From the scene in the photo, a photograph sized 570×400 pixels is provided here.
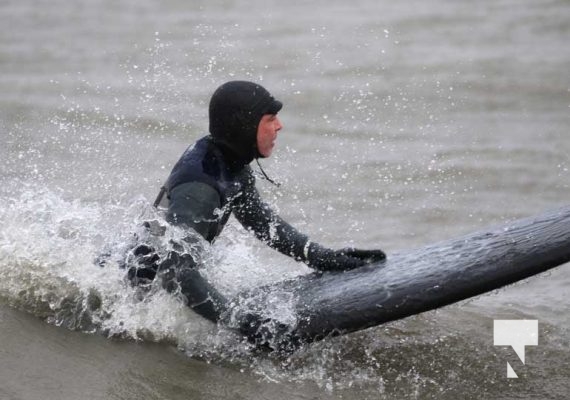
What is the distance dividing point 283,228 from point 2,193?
3.12m

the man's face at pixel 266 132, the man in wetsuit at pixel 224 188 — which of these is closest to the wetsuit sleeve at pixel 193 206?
the man in wetsuit at pixel 224 188

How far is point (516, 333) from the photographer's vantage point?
18.9 feet

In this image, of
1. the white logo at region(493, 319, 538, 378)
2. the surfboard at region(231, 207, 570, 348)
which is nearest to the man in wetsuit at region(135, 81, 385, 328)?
the surfboard at region(231, 207, 570, 348)

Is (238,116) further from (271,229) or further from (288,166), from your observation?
(288,166)

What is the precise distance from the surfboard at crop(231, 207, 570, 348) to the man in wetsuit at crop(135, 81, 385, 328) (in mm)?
206

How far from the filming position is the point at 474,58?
1102 cm

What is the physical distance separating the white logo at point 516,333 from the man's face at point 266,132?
1604 mm

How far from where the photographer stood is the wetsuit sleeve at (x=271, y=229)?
5.36 metres

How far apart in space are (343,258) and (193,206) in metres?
0.89

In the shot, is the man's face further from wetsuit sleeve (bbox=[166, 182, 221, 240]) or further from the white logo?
the white logo

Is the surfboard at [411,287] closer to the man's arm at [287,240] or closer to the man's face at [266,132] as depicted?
the man's arm at [287,240]

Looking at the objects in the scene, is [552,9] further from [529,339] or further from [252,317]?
[252,317]

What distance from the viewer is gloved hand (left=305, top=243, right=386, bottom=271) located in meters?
5.24

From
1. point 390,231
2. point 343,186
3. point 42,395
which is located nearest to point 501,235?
point 42,395
